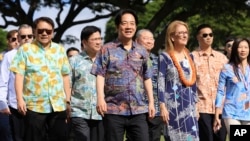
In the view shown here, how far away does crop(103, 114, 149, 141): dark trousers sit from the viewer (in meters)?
6.93

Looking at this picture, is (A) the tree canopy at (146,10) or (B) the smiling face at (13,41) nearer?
(B) the smiling face at (13,41)

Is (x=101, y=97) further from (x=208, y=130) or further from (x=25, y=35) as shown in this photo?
(x=25, y=35)

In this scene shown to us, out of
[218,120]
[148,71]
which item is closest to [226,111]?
[218,120]

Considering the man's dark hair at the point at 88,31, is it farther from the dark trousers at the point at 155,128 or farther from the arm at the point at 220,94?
the arm at the point at 220,94

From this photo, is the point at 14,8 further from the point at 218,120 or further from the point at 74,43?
the point at 218,120

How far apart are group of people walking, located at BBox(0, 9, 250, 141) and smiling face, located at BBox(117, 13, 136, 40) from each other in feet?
0.04

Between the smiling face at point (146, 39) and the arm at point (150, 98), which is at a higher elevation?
the smiling face at point (146, 39)

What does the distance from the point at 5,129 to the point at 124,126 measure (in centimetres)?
310

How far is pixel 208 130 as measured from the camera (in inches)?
350

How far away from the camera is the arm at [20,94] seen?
7387 millimetres

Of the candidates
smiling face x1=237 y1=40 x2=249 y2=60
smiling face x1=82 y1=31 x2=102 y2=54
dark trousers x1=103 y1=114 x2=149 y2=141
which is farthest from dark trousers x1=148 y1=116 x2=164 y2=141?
dark trousers x1=103 y1=114 x2=149 y2=141

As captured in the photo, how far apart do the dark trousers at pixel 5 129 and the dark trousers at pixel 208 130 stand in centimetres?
273

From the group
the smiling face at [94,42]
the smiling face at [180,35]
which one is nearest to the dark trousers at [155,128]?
the smiling face at [94,42]

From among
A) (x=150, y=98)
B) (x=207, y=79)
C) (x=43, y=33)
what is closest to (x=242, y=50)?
(x=207, y=79)
